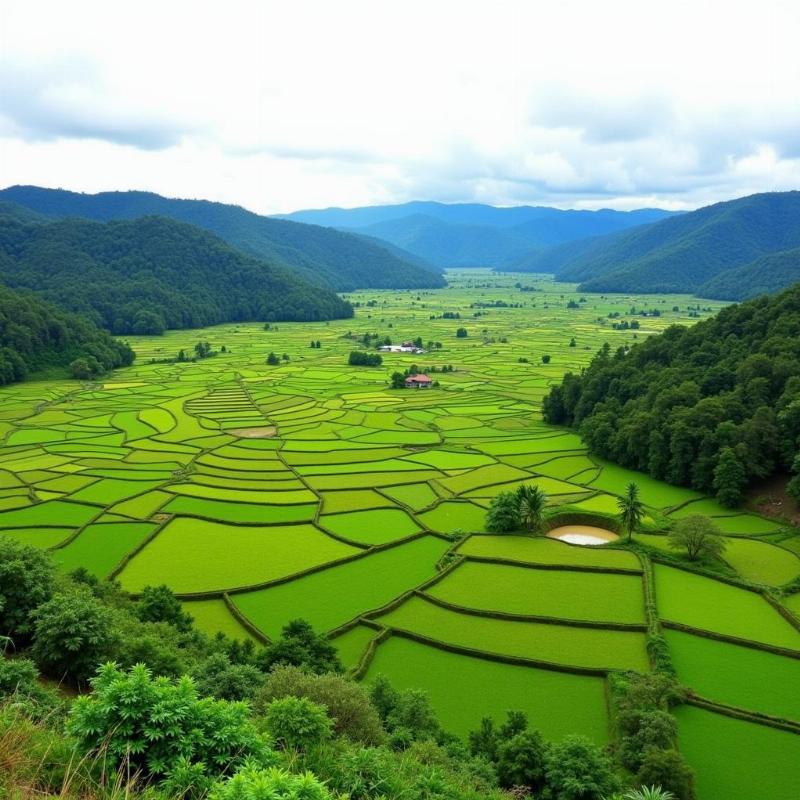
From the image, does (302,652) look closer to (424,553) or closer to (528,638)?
(528,638)

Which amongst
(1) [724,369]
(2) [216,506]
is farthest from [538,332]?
(2) [216,506]

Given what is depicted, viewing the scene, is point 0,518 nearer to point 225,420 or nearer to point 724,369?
point 225,420

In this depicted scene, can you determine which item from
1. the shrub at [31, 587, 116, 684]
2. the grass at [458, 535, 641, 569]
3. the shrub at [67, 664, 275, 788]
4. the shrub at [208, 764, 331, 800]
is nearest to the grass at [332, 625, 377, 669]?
the grass at [458, 535, 641, 569]

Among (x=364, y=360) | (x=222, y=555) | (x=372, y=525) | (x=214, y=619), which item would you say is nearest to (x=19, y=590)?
(x=214, y=619)

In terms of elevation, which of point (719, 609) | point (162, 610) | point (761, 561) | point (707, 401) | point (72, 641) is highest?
point (707, 401)

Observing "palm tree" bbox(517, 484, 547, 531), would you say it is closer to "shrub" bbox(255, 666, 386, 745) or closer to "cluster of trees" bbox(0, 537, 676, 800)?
"cluster of trees" bbox(0, 537, 676, 800)

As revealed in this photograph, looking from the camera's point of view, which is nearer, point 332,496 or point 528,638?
point 528,638
